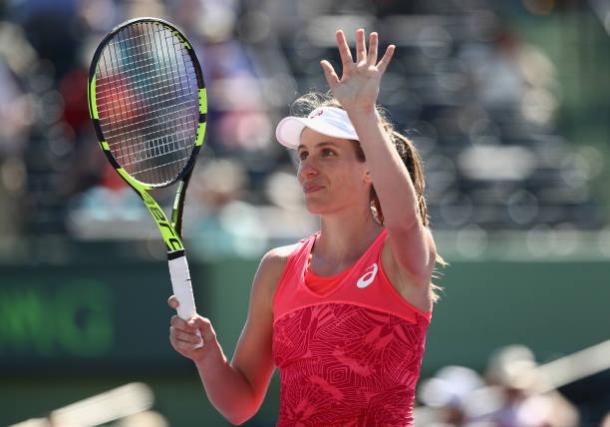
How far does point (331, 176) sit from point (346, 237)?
0.55ft

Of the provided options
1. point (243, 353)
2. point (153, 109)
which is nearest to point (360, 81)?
point (243, 353)

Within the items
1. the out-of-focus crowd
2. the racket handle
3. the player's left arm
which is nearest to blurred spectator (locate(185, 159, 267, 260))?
the out-of-focus crowd

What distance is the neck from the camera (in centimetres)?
349

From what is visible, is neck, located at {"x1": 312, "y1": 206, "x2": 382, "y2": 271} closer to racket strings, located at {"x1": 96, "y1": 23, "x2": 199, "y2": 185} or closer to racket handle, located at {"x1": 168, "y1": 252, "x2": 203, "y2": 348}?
racket handle, located at {"x1": 168, "y1": 252, "x2": 203, "y2": 348}

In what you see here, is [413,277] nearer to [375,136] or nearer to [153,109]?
[375,136]

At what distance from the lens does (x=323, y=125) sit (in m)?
3.43

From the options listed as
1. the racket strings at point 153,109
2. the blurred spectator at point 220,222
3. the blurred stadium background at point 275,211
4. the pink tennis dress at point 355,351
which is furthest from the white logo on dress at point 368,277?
the blurred spectator at point 220,222

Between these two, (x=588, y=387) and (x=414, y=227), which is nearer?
(x=414, y=227)

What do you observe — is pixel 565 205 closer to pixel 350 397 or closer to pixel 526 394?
pixel 526 394

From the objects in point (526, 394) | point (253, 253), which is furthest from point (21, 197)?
point (526, 394)

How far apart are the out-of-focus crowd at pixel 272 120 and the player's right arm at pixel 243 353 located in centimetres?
412

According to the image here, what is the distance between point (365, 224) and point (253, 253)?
14.6ft

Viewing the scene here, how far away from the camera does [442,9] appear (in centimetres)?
1088

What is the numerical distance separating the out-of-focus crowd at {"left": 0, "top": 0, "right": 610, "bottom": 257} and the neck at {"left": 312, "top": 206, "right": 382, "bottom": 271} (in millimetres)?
4313
